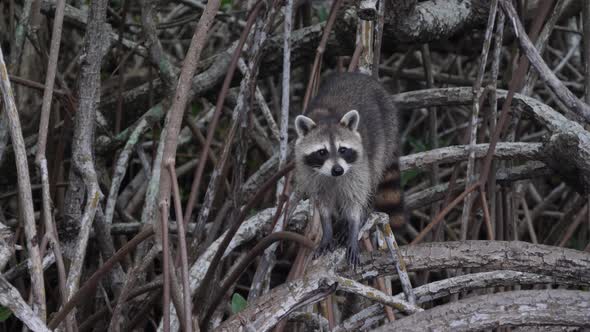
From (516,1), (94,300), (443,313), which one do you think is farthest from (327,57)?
→ (443,313)

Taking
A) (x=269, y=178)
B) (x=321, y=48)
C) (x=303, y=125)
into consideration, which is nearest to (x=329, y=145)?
(x=303, y=125)

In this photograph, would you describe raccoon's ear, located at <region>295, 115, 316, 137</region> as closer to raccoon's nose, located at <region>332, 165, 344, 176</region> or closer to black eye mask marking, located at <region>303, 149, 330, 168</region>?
black eye mask marking, located at <region>303, 149, 330, 168</region>

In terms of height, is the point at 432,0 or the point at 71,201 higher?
the point at 432,0

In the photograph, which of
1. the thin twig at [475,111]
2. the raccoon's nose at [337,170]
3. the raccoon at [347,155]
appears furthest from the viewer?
the thin twig at [475,111]

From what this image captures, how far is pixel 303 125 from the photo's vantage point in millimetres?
4133

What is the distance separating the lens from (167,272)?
254 cm

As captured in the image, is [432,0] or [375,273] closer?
[375,273]

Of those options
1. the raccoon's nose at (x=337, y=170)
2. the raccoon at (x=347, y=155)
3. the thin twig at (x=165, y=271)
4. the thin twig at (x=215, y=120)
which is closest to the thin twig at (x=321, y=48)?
the raccoon at (x=347, y=155)

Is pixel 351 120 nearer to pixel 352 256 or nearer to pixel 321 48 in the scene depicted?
pixel 321 48

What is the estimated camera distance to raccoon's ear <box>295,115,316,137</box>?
13.4 feet

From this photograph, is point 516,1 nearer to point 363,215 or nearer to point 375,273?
point 363,215

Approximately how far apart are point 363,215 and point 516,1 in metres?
1.79

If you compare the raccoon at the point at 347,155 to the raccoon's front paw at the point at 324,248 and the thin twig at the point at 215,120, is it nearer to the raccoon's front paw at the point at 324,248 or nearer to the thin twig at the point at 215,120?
the raccoon's front paw at the point at 324,248

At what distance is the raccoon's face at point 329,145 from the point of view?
4.01 m
